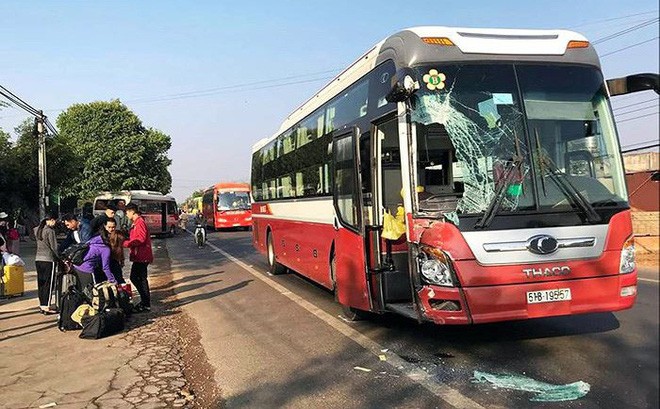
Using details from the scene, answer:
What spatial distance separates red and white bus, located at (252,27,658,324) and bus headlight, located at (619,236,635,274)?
1 cm

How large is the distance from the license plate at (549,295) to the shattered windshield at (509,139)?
0.80 meters

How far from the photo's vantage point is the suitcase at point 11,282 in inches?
437

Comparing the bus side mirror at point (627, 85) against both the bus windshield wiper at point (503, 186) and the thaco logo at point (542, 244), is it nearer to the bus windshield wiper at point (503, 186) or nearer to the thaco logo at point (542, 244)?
the bus windshield wiper at point (503, 186)

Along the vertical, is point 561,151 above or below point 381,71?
below

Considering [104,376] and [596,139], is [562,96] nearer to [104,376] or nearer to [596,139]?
[596,139]

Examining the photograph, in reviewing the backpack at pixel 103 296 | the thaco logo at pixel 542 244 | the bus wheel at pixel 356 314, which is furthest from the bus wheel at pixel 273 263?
the thaco logo at pixel 542 244

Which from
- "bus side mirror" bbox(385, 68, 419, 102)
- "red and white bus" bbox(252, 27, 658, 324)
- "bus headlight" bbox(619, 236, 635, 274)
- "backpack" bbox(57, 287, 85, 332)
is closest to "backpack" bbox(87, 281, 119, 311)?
"backpack" bbox(57, 287, 85, 332)

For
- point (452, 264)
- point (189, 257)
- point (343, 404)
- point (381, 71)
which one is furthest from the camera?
point (189, 257)

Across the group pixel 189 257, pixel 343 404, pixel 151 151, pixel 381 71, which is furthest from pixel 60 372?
pixel 151 151

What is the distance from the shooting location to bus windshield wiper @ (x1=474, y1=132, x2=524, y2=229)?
534 centimetres

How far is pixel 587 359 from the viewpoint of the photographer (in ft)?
19.0

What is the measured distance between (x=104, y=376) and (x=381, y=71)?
4.55 meters

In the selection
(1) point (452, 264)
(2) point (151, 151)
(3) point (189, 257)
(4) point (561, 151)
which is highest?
(2) point (151, 151)

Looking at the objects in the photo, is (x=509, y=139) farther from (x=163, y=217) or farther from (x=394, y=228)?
(x=163, y=217)
